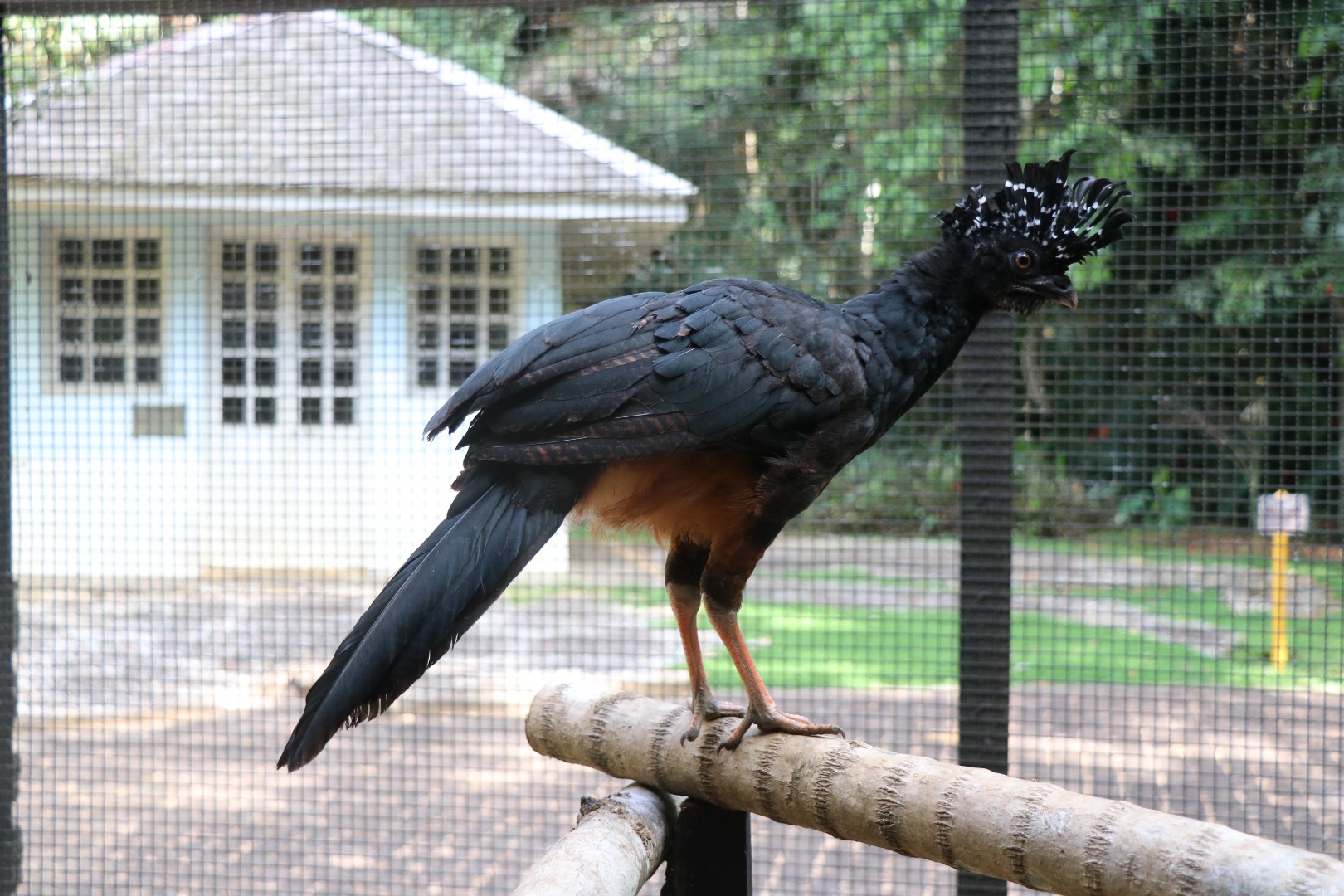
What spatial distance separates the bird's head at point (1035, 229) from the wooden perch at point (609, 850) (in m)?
1.16

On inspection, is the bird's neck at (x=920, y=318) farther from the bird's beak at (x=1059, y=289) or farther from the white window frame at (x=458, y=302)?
the white window frame at (x=458, y=302)

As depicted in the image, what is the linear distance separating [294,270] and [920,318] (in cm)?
403

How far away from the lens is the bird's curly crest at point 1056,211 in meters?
1.98

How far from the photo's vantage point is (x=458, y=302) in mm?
5277

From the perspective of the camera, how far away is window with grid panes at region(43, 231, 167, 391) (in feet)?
14.6

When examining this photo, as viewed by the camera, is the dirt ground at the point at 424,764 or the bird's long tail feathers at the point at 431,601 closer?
the bird's long tail feathers at the point at 431,601

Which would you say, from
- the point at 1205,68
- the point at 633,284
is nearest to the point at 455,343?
the point at 633,284

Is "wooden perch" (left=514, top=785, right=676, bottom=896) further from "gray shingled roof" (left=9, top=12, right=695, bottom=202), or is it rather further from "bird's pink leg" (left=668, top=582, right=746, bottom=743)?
"gray shingled roof" (left=9, top=12, right=695, bottom=202)

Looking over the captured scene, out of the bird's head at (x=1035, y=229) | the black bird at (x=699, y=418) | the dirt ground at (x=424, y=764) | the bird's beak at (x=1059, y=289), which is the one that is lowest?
the dirt ground at (x=424, y=764)

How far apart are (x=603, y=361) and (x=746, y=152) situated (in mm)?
4064

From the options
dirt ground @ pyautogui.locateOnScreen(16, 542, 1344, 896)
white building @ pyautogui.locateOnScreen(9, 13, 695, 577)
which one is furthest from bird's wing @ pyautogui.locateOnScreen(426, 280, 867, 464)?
white building @ pyautogui.locateOnScreen(9, 13, 695, 577)

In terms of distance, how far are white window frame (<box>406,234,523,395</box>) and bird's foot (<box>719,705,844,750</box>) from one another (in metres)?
3.66

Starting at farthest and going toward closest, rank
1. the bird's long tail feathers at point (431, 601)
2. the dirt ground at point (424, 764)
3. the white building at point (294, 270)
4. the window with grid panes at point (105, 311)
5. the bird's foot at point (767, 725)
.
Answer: the white building at point (294, 270) < the window with grid panes at point (105, 311) < the dirt ground at point (424, 764) < the bird's foot at point (767, 725) < the bird's long tail feathers at point (431, 601)

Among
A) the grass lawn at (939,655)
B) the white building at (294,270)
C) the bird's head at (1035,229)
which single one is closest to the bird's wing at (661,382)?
the bird's head at (1035,229)
